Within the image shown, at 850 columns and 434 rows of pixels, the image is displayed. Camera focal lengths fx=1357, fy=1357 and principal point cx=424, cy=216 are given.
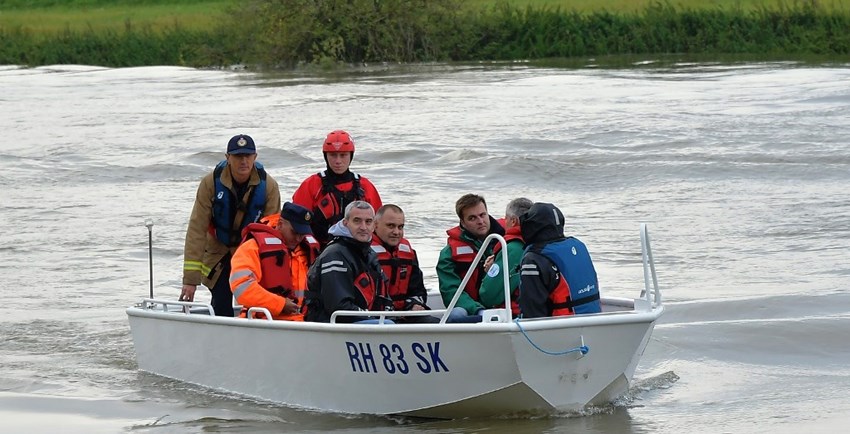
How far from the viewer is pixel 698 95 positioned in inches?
1053

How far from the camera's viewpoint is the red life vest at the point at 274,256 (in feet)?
24.7

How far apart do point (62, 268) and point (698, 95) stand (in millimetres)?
16334

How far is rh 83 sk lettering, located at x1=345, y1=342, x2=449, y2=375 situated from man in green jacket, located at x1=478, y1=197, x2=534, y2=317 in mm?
676

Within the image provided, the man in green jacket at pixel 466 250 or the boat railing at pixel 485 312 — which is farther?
the man in green jacket at pixel 466 250

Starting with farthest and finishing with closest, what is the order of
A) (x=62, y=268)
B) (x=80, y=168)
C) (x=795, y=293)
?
(x=80, y=168)
(x=62, y=268)
(x=795, y=293)

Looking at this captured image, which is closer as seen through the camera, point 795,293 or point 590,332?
point 590,332

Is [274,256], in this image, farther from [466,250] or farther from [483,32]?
[483,32]

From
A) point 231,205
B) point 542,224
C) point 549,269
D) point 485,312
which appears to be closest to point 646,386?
point 549,269

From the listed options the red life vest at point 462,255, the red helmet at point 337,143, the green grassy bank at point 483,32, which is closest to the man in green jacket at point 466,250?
the red life vest at point 462,255

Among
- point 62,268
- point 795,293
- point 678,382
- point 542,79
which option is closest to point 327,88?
point 542,79

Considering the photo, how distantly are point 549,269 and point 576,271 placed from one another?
0.17 meters

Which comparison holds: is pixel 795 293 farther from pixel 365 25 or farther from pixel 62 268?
pixel 365 25

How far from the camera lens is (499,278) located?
23.5 ft

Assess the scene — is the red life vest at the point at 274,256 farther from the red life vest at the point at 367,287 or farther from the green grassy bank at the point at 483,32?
the green grassy bank at the point at 483,32
